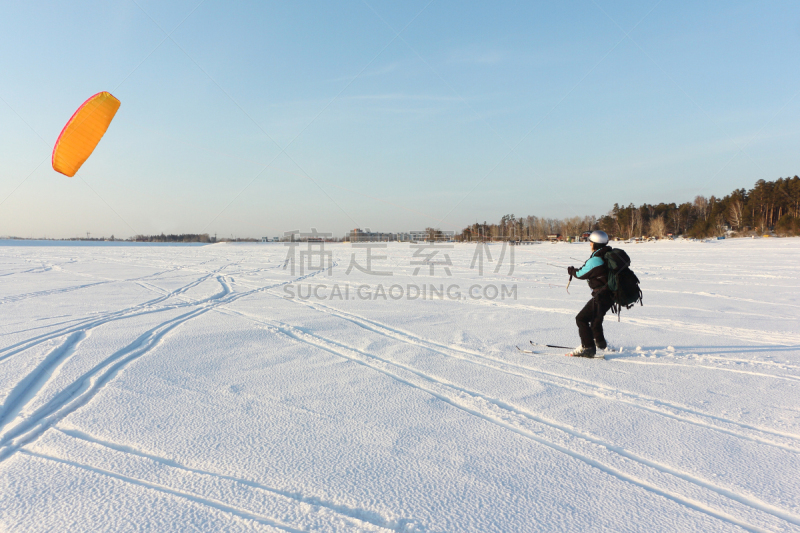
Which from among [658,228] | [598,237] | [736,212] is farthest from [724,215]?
[598,237]

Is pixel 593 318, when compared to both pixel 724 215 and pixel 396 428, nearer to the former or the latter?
pixel 396 428

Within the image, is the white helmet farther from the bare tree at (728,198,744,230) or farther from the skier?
the bare tree at (728,198,744,230)

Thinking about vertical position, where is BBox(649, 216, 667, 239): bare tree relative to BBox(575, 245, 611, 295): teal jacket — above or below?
above

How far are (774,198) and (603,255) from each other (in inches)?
2883

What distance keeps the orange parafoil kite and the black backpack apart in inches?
495

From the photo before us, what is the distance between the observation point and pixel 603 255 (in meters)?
4.99

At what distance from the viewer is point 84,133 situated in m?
10.7

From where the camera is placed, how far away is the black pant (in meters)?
5.00

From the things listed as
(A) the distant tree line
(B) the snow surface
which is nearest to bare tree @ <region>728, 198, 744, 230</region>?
(A) the distant tree line

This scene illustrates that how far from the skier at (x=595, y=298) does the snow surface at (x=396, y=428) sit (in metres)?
0.28

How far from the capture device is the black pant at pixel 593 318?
4996 mm

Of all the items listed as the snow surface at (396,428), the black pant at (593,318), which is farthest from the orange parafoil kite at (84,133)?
the black pant at (593,318)

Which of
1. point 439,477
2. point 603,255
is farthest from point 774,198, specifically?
point 439,477

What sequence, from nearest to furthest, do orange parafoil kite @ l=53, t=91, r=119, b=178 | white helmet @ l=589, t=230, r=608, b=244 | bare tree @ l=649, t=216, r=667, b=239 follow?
white helmet @ l=589, t=230, r=608, b=244 → orange parafoil kite @ l=53, t=91, r=119, b=178 → bare tree @ l=649, t=216, r=667, b=239
